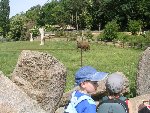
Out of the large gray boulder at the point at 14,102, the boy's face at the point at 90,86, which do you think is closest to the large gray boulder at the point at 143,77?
the large gray boulder at the point at 14,102

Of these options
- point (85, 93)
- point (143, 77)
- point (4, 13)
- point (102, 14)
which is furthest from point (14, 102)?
point (4, 13)

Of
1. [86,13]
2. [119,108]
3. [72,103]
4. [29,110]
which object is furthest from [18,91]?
[86,13]

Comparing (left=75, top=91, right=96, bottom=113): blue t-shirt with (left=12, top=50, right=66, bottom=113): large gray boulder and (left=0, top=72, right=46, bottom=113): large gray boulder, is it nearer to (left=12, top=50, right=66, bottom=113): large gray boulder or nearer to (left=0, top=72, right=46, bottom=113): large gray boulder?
(left=0, top=72, right=46, bottom=113): large gray boulder

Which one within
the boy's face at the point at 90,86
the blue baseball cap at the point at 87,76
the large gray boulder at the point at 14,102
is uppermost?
the blue baseball cap at the point at 87,76

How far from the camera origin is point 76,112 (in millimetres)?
5520

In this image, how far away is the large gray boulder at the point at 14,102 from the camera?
233 inches

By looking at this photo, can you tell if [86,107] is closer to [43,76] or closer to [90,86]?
[90,86]

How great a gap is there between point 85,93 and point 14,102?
106cm

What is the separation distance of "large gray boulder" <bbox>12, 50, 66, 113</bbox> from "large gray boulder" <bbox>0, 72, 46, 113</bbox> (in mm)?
3929

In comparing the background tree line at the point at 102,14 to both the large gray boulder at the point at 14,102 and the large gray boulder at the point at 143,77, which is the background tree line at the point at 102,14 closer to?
the large gray boulder at the point at 143,77

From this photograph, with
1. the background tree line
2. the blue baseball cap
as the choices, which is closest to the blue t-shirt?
the blue baseball cap

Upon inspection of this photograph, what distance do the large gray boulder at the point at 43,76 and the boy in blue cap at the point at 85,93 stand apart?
465 centimetres

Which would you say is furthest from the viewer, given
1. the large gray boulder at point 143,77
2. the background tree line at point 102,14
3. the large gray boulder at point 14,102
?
the background tree line at point 102,14

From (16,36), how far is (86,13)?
20225 millimetres
